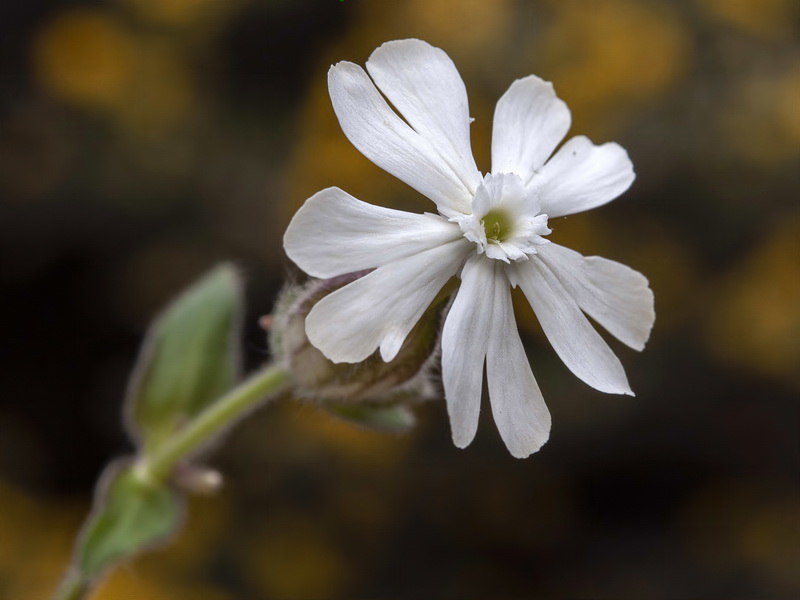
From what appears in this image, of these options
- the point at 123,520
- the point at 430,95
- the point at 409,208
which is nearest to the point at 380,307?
the point at 430,95

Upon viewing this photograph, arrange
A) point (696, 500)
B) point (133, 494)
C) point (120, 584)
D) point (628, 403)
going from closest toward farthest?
point (133, 494), point (120, 584), point (628, 403), point (696, 500)

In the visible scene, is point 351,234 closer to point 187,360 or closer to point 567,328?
point 567,328

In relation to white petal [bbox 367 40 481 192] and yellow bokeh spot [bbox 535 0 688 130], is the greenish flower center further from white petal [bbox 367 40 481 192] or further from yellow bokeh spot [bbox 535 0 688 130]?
yellow bokeh spot [bbox 535 0 688 130]

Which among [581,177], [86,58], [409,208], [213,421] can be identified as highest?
[86,58]

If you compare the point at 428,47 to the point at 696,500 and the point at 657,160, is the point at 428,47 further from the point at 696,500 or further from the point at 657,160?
the point at 696,500

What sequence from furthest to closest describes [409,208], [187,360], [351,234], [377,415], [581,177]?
[409,208] < [187,360] < [377,415] < [581,177] < [351,234]

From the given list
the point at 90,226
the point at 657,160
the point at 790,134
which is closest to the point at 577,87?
the point at 657,160

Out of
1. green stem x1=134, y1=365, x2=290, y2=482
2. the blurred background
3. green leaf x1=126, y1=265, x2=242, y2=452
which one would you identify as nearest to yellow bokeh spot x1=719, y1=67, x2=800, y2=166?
the blurred background
